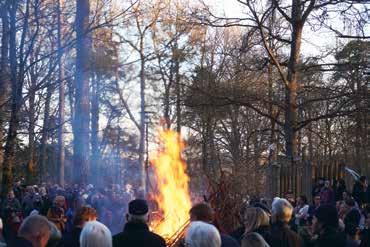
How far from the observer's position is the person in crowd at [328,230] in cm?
671

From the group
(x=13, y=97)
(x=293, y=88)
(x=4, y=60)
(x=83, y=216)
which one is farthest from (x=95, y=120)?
(x=83, y=216)

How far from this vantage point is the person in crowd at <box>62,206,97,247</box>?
22.0 feet

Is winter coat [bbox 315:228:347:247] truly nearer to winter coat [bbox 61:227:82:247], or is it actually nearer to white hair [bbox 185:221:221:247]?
white hair [bbox 185:221:221:247]

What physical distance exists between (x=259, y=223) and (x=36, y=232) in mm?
2604

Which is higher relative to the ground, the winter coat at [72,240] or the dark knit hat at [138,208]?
the dark knit hat at [138,208]

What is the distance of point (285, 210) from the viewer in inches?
284

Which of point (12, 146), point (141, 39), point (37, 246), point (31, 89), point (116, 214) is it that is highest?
point (141, 39)

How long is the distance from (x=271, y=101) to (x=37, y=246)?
17482 millimetres

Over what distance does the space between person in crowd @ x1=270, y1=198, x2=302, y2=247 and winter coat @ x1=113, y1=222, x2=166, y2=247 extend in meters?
1.36

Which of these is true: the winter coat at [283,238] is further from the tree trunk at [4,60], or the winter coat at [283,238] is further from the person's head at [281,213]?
the tree trunk at [4,60]

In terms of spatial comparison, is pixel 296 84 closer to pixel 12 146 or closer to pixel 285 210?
pixel 12 146

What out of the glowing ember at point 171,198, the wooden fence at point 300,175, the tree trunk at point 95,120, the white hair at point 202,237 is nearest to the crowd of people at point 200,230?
the white hair at point 202,237

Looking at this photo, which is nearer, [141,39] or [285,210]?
[285,210]

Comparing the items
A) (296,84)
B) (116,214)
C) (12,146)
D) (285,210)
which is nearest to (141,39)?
(296,84)
